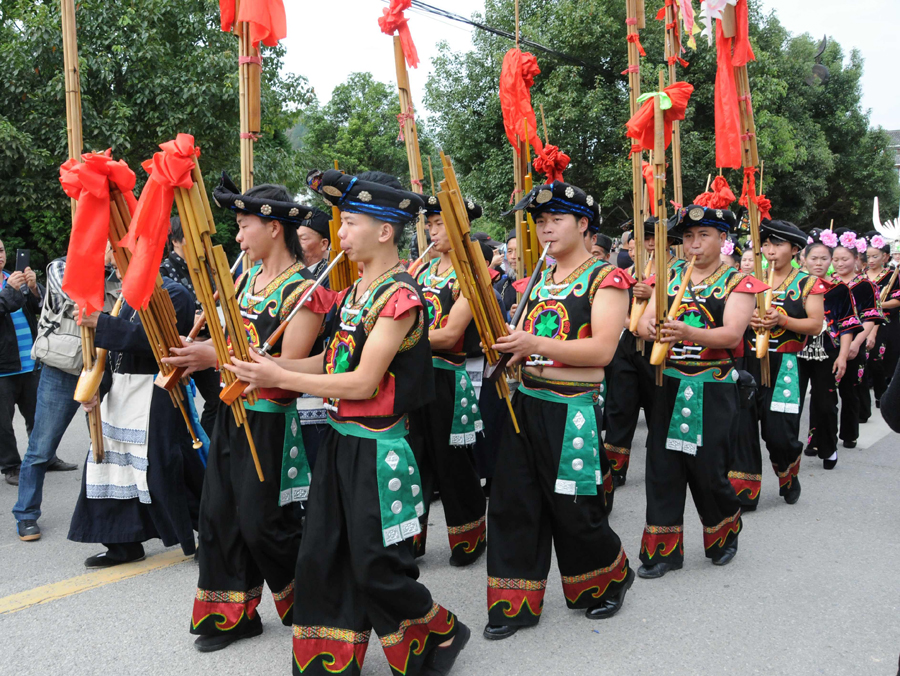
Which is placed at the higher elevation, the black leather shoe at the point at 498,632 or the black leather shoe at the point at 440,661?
the black leather shoe at the point at 440,661

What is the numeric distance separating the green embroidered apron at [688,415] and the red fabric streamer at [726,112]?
116 centimetres

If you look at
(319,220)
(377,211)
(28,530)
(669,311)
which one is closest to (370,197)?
(377,211)

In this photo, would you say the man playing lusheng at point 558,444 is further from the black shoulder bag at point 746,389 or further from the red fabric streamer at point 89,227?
the black shoulder bag at point 746,389

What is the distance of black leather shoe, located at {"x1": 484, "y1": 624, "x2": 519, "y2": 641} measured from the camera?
3348 mm

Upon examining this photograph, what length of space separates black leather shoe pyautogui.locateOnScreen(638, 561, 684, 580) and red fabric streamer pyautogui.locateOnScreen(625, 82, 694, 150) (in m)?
2.13

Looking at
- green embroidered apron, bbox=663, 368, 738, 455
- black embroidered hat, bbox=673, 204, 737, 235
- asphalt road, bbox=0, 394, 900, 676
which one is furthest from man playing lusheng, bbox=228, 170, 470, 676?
black embroidered hat, bbox=673, 204, 737, 235

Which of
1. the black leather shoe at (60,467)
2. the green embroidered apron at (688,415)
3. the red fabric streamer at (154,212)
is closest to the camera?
the red fabric streamer at (154,212)

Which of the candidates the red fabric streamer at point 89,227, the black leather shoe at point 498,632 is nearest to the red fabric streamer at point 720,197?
the black leather shoe at point 498,632

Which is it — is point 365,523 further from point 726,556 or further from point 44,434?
point 44,434

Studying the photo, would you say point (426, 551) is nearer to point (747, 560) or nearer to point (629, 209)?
point (747, 560)

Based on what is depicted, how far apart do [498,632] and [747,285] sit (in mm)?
2118

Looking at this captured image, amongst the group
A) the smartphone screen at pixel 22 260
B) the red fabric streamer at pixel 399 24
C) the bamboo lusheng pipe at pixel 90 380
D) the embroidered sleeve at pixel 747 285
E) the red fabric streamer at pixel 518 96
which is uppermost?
the red fabric streamer at pixel 399 24

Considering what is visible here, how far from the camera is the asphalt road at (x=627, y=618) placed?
314 cm

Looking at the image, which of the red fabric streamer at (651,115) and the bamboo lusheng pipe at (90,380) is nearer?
the bamboo lusheng pipe at (90,380)
